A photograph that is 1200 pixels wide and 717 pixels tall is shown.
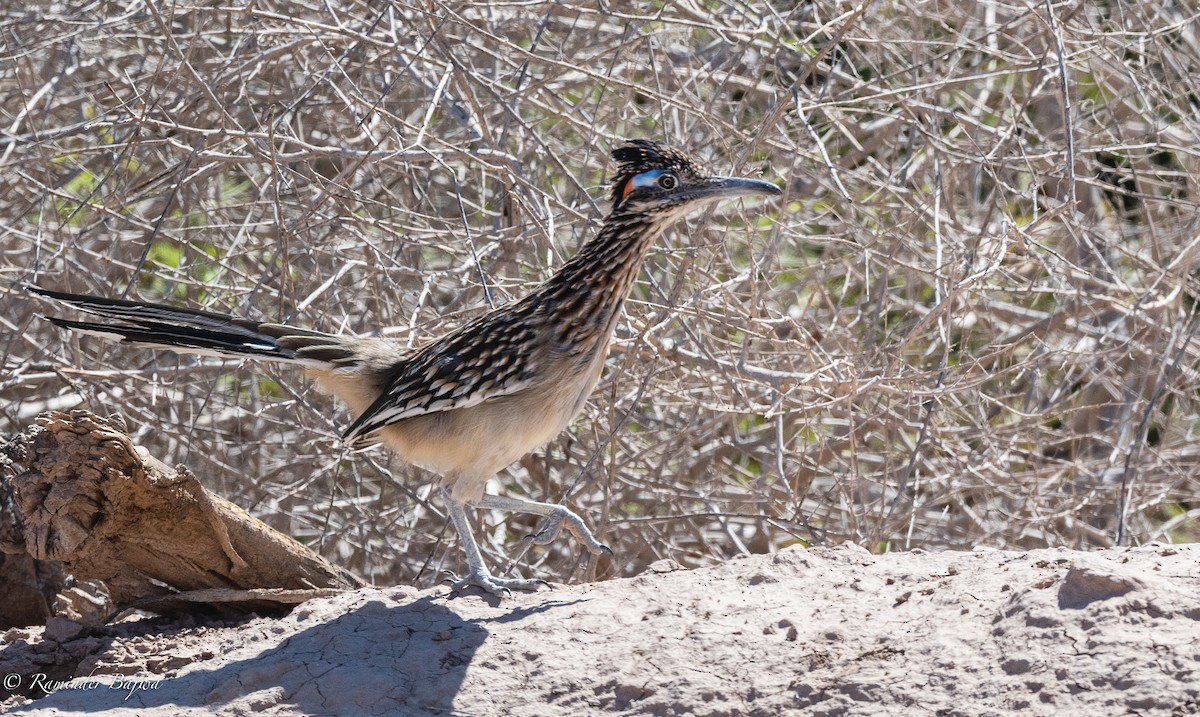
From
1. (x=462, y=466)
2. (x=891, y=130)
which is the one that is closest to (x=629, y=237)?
(x=462, y=466)

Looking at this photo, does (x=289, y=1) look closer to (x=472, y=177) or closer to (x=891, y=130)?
(x=472, y=177)

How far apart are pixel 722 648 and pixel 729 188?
61.6 inches

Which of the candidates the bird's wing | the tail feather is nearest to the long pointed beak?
the bird's wing

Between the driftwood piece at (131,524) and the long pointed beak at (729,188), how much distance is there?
1.85 metres

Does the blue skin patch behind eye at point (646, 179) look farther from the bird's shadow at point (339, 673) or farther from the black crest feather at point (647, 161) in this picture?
the bird's shadow at point (339, 673)

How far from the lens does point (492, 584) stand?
13.7ft

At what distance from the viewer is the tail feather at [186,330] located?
4.21 m

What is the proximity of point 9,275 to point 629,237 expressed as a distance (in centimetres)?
348

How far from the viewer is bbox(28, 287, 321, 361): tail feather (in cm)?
421

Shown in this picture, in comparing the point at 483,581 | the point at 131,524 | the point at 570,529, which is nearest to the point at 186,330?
the point at 131,524

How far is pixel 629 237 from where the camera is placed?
14.3ft

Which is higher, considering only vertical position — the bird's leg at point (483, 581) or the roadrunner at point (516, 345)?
the roadrunner at point (516, 345)

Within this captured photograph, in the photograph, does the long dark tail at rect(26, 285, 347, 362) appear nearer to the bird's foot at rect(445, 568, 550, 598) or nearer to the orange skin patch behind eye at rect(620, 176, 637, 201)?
the bird's foot at rect(445, 568, 550, 598)

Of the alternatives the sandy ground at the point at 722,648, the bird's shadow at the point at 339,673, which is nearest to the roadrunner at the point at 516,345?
the bird's shadow at the point at 339,673
